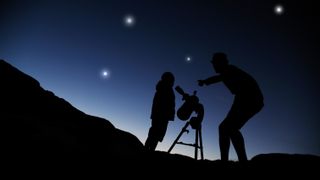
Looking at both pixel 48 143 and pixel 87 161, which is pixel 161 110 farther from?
pixel 48 143

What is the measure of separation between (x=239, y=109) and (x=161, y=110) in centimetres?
327

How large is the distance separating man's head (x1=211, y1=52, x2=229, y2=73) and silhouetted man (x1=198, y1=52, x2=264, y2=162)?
235 mm

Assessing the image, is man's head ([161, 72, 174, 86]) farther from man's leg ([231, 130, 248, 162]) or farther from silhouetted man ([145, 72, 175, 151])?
man's leg ([231, 130, 248, 162])

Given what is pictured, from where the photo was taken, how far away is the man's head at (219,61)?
5734 mm

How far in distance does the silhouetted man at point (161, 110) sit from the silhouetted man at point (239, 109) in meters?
2.94

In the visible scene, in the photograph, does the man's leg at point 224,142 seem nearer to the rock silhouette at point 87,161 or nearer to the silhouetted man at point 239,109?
the silhouetted man at point 239,109

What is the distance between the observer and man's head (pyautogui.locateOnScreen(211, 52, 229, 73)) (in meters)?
5.73

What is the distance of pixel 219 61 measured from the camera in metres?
5.78

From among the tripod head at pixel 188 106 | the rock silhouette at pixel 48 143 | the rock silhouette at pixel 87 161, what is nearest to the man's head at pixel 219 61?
the rock silhouette at pixel 87 161

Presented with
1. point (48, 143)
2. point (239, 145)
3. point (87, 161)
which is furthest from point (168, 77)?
point (48, 143)

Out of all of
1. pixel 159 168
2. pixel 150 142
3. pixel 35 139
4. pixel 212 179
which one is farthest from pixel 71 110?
pixel 212 179

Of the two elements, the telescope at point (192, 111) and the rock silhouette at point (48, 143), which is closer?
the rock silhouette at point (48, 143)

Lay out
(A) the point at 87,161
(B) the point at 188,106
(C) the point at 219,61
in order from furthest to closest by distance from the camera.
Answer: (B) the point at 188,106, (C) the point at 219,61, (A) the point at 87,161

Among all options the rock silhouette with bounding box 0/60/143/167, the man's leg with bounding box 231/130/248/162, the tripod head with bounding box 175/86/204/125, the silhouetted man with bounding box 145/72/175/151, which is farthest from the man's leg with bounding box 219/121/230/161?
the silhouetted man with bounding box 145/72/175/151
